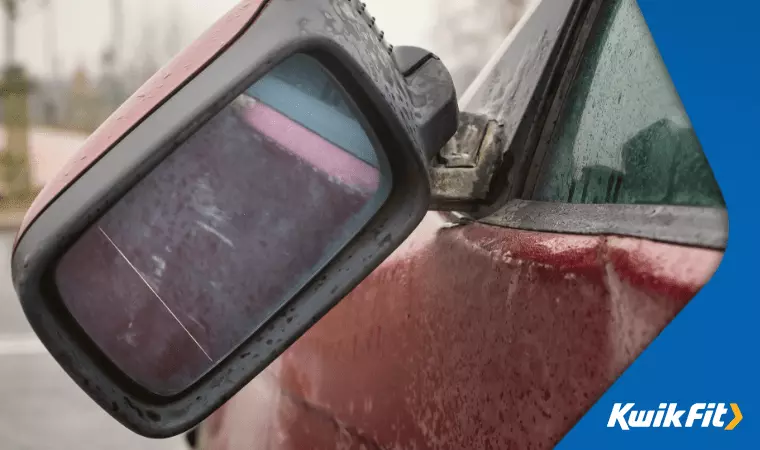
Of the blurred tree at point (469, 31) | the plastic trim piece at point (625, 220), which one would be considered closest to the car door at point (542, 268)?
the plastic trim piece at point (625, 220)

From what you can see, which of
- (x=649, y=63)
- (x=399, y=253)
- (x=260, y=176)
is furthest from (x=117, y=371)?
(x=649, y=63)

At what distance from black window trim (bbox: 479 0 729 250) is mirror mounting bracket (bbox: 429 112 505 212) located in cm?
4

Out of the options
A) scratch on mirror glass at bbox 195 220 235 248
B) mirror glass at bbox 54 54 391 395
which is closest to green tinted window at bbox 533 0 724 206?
mirror glass at bbox 54 54 391 395

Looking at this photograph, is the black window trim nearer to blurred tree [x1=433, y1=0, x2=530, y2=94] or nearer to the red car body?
the red car body

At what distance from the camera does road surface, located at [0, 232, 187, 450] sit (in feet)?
13.3

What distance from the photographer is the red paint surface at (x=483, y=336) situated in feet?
2.46

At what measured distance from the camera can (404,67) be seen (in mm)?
934

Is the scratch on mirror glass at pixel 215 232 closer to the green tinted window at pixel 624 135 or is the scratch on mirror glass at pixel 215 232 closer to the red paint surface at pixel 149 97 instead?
the red paint surface at pixel 149 97

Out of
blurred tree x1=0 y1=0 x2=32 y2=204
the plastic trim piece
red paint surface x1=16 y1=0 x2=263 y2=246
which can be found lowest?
blurred tree x1=0 y1=0 x2=32 y2=204

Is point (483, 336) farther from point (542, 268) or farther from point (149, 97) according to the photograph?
point (149, 97)

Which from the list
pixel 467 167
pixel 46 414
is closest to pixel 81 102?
pixel 46 414

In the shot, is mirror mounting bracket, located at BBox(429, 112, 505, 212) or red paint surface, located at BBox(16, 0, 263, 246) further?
mirror mounting bracket, located at BBox(429, 112, 505, 212)

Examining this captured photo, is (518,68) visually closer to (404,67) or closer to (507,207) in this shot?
(507,207)

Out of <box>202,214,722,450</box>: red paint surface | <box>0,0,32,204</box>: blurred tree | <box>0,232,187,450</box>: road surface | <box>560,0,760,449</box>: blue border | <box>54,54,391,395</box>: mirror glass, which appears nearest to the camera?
<box>560,0,760,449</box>: blue border
